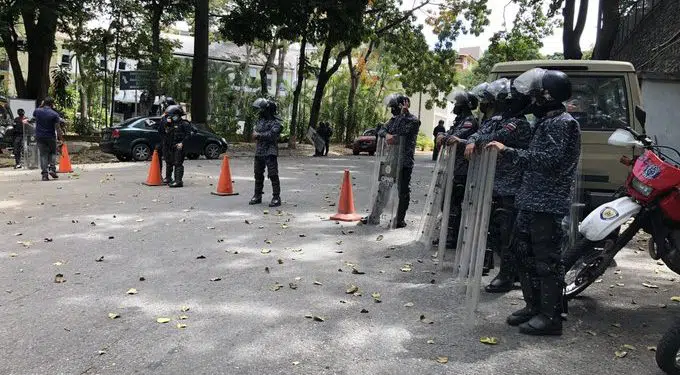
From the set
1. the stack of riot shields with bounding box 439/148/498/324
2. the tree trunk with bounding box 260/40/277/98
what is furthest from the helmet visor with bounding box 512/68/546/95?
the tree trunk with bounding box 260/40/277/98

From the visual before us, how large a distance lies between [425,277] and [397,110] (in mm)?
2660

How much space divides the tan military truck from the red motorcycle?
8.33 ft

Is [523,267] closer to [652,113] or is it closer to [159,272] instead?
[159,272]

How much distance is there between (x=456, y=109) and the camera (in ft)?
23.1

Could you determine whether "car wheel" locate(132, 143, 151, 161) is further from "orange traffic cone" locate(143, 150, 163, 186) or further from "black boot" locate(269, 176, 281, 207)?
"black boot" locate(269, 176, 281, 207)

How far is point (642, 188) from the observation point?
4.31 m

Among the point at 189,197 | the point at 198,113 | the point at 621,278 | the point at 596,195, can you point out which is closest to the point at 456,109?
the point at 596,195

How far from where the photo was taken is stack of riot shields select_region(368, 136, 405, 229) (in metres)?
7.96

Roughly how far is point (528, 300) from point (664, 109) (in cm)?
1380

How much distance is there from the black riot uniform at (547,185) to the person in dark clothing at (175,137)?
9.18 m

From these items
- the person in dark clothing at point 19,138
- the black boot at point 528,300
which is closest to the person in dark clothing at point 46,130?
the person in dark clothing at point 19,138

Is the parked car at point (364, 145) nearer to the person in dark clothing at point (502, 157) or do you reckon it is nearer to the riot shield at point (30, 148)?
the riot shield at point (30, 148)

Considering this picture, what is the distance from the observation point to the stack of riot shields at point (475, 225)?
462 cm

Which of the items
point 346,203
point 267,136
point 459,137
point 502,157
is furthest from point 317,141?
point 502,157
